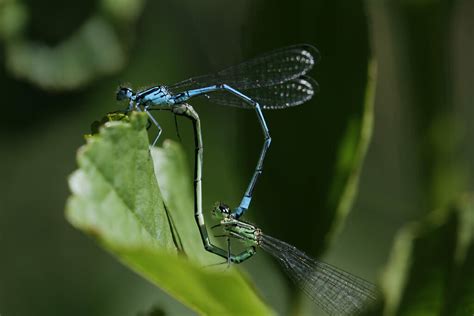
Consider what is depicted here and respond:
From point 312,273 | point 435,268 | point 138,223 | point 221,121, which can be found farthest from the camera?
point 221,121

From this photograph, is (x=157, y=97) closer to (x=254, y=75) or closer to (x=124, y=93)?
(x=124, y=93)

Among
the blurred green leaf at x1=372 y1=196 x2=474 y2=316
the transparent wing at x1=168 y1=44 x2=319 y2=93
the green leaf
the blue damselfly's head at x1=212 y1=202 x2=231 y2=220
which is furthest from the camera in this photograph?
the transparent wing at x1=168 y1=44 x2=319 y2=93

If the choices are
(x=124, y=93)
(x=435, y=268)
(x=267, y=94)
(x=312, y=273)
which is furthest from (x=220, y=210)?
(x=435, y=268)

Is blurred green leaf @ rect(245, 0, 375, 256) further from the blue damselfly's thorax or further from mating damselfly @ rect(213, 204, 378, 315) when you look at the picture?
the blue damselfly's thorax

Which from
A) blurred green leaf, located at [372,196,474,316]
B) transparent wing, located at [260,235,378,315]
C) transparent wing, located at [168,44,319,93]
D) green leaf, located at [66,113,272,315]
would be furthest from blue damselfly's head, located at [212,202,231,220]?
blurred green leaf, located at [372,196,474,316]

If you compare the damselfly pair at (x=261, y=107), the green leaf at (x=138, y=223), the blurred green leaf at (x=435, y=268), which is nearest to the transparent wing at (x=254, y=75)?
the damselfly pair at (x=261, y=107)

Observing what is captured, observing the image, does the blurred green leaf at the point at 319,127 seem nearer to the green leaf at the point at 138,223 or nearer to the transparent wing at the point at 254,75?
the green leaf at the point at 138,223

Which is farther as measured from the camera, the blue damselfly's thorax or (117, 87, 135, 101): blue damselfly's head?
the blue damselfly's thorax

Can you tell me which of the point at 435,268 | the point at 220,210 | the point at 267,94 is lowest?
the point at 435,268
